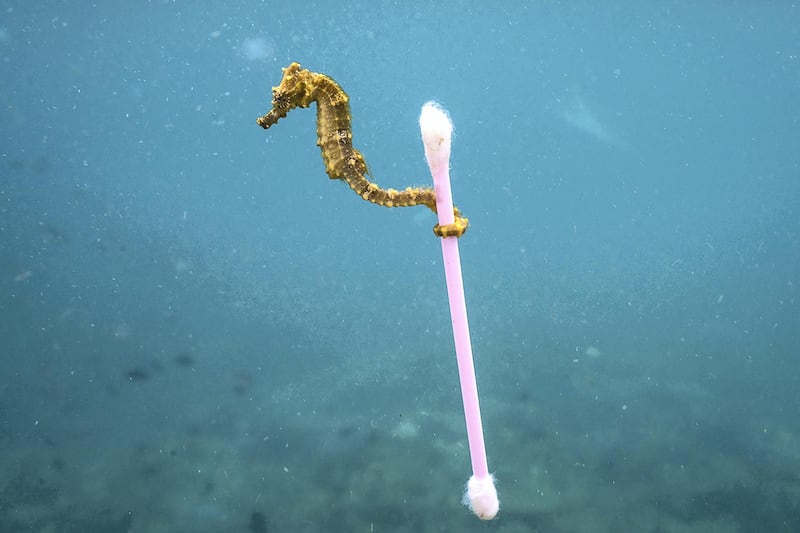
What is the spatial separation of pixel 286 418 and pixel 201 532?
104cm

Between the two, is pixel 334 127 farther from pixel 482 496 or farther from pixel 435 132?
pixel 482 496

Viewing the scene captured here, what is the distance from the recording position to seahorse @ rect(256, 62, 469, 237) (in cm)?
199

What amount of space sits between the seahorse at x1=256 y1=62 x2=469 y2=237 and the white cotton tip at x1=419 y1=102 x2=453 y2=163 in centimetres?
22

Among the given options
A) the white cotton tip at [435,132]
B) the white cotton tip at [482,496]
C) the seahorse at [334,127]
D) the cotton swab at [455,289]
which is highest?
the seahorse at [334,127]

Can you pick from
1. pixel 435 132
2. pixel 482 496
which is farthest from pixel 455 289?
pixel 482 496

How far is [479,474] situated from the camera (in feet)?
7.23

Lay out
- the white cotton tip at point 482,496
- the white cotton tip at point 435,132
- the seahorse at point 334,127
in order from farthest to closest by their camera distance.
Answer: the white cotton tip at point 482,496 → the seahorse at point 334,127 → the white cotton tip at point 435,132

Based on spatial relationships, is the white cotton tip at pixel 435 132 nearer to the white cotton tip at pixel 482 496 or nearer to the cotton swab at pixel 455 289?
the cotton swab at pixel 455 289

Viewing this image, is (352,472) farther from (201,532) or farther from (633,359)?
(633,359)

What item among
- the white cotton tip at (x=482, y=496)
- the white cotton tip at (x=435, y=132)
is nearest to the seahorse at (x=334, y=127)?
the white cotton tip at (x=435, y=132)

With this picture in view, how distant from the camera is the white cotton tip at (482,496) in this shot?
7.22ft

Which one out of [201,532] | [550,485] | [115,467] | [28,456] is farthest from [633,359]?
[28,456]

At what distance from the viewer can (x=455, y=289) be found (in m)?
1.95

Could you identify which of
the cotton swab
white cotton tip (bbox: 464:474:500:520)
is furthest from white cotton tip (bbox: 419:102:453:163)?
white cotton tip (bbox: 464:474:500:520)
